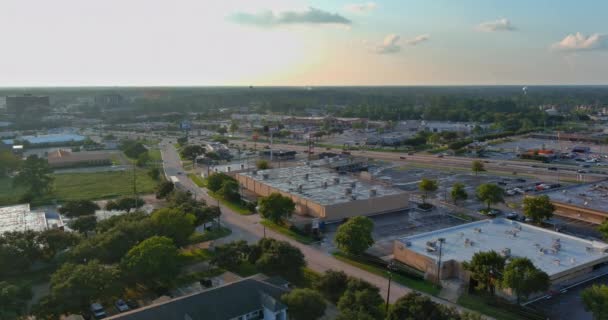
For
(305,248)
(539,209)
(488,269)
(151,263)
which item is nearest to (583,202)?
(539,209)

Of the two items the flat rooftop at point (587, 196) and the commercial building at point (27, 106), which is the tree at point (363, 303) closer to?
the flat rooftop at point (587, 196)

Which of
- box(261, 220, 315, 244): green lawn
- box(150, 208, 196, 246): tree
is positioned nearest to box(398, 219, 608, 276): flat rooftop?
box(261, 220, 315, 244): green lawn

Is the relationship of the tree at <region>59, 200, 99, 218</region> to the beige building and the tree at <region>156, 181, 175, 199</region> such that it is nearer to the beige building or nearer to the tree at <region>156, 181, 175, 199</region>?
the tree at <region>156, 181, 175, 199</region>

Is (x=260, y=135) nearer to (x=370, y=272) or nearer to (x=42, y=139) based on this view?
(x=42, y=139)

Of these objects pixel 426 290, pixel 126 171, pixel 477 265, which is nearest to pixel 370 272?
pixel 426 290

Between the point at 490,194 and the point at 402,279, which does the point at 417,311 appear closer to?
the point at 402,279
